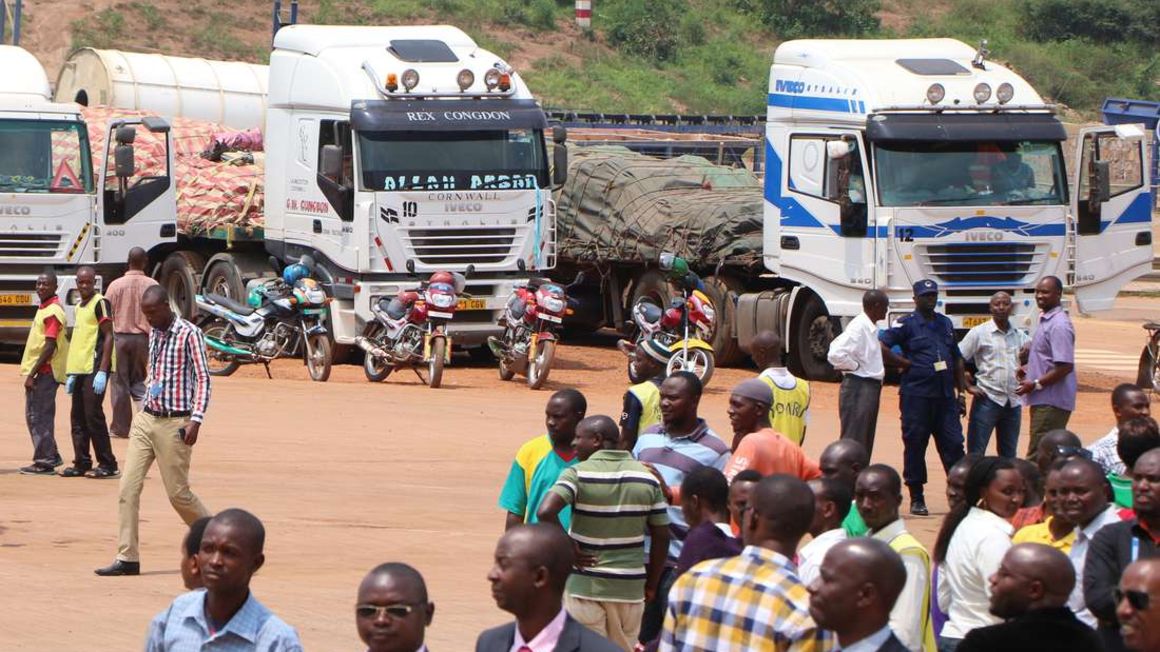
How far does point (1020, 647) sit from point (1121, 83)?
207 ft

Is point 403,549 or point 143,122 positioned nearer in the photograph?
point 403,549

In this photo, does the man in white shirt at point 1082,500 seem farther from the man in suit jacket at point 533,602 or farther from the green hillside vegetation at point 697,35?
the green hillside vegetation at point 697,35

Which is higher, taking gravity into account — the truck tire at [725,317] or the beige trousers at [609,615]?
the beige trousers at [609,615]

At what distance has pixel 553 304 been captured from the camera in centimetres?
2002

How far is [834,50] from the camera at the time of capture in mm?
20578

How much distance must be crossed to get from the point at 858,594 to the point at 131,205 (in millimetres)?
17798

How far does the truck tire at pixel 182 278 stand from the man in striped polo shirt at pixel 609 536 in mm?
16949

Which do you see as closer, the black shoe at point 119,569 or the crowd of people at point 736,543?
the crowd of people at point 736,543

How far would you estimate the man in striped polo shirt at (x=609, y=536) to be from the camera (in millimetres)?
7133

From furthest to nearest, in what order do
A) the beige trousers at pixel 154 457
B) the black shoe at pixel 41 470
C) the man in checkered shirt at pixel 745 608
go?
1. the black shoe at pixel 41 470
2. the beige trousers at pixel 154 457
3. the man in checkered shirt at pixel 745 608

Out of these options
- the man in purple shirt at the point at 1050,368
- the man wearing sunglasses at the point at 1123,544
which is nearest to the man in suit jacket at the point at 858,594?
the man wearing sunglasses at the point at 1123,544

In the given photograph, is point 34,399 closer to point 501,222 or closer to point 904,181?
point 501,222

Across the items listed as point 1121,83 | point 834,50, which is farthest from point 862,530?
point 1121,83

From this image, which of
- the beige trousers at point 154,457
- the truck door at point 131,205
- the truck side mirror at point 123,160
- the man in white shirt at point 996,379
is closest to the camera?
the beige trousers at point 154,457
